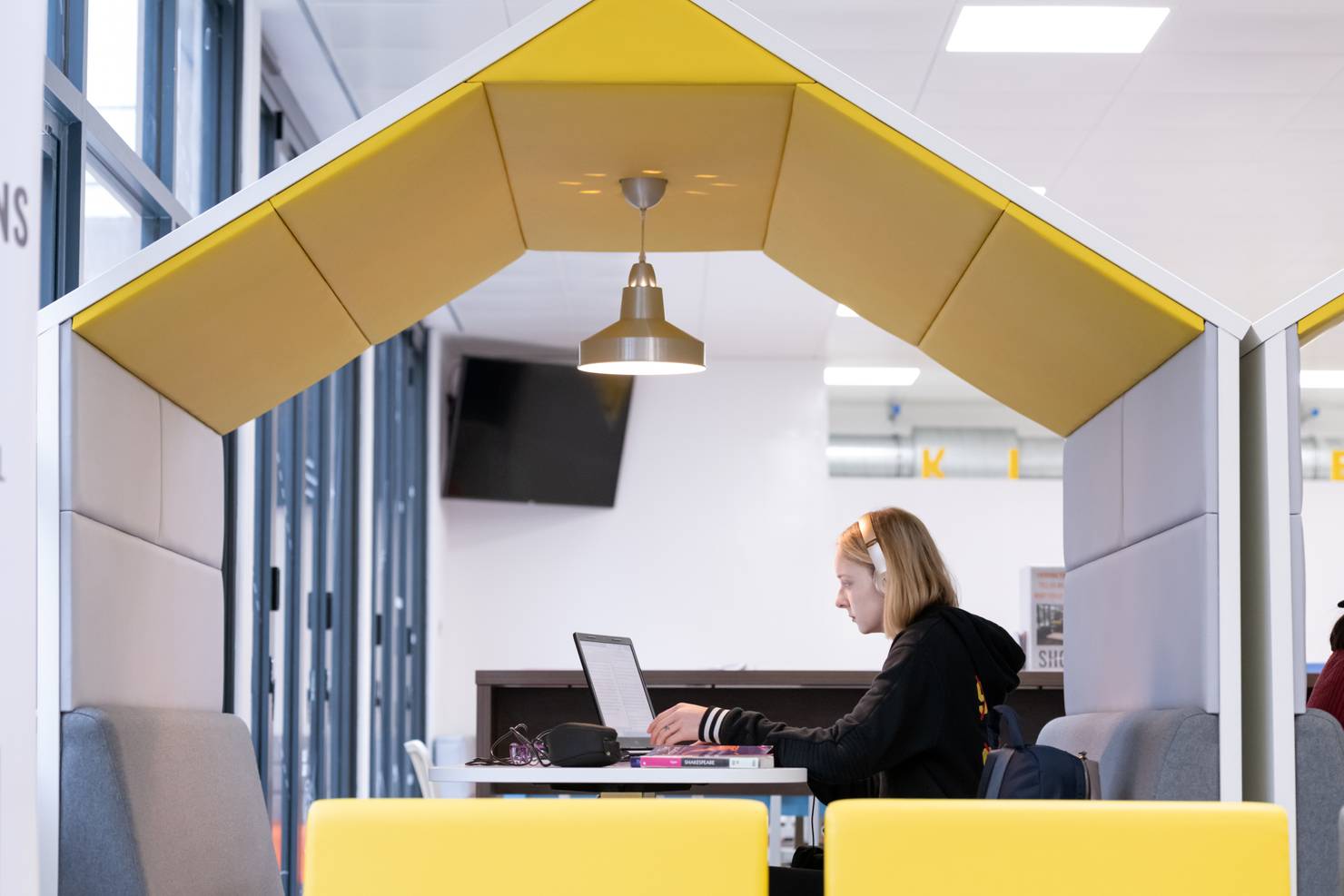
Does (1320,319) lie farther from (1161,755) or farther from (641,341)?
(641,341)

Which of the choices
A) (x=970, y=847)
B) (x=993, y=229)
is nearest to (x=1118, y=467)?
(x=993, y=229)

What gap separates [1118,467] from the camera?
136 inches

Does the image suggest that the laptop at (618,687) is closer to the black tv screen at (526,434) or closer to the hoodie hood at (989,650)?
the hoodie hood at (989,650)

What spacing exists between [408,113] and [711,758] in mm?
1341

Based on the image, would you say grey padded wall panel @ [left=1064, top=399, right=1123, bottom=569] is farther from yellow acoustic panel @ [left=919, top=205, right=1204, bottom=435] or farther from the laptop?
the laptop

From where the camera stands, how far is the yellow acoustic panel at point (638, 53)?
2971mm

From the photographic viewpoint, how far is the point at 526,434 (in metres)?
10.2

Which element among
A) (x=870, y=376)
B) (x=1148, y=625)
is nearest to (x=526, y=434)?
(x=870, y=376)

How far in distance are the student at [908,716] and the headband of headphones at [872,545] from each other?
0.01 meters

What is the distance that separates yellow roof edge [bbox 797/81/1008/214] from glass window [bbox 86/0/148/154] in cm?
183

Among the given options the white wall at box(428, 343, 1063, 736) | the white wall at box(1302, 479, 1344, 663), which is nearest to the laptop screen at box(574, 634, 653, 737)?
the white wall at box(428, 343, 1063, 736)

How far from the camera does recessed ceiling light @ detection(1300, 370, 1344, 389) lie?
10672mm

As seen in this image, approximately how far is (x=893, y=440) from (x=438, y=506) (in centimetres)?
341

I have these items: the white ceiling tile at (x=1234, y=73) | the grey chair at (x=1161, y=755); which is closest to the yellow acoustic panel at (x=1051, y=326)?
the grey chair at (x=1161, y=755)
